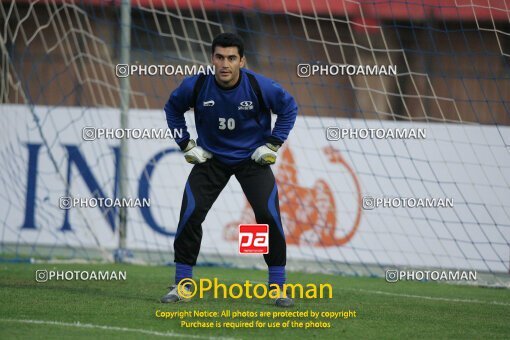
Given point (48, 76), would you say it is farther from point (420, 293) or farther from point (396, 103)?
point (420, 293)

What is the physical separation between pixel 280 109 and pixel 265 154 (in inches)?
14.7

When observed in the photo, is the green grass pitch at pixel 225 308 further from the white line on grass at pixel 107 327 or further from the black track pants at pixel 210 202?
the black track pants at pixel 210 202

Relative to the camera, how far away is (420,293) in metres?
8.85

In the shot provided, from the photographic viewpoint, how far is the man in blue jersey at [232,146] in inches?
284

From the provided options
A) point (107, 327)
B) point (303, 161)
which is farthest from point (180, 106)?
point (303, 161)

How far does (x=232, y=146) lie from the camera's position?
7336 mm

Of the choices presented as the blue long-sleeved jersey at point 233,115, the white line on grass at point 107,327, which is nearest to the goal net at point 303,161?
the blue long-sleeved jersey at point 233,115

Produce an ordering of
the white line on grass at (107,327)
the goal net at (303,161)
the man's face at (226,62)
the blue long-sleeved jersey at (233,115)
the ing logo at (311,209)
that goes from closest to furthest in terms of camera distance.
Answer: the white line on grass at (107,327) < the man's face at (226,62) < the blue long-sleeved jersey at (233,115) < the goal net at (303,161) < the ing logo at (311,209)

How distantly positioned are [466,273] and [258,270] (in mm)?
2230

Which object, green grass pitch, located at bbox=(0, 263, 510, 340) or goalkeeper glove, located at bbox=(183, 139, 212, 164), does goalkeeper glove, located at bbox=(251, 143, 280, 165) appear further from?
green grass pitch, located at bbox=(0, 263, 510, 340)

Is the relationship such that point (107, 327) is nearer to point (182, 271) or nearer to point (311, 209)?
point (182, 271)

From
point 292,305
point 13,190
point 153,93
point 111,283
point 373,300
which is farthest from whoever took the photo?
point 153,93

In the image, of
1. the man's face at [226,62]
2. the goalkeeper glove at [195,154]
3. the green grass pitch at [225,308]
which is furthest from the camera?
the goalkeeper glove at [195,154]

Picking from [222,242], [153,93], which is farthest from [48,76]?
[222,242]
